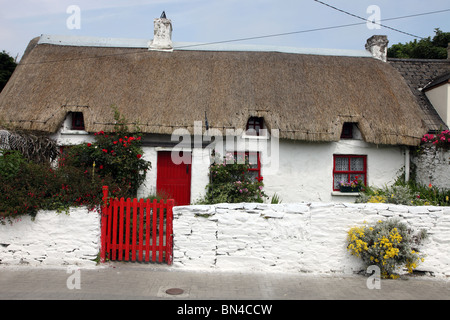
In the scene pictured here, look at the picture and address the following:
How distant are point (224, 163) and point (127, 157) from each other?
2.75m

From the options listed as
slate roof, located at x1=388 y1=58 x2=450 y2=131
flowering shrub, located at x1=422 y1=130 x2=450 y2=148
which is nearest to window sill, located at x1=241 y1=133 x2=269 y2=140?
flowering shrub, located at x1=422 y1=130 x2=450 y2=148

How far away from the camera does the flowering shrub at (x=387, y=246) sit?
587 centimetres

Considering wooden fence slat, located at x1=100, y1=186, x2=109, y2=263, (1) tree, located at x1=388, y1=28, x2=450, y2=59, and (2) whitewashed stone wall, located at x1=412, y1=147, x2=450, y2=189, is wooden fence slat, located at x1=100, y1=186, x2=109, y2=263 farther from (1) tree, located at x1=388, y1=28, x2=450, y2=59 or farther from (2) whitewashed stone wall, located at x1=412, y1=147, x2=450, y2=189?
(1) tree, located at x1=388, y1=28, x2=450, y2=59

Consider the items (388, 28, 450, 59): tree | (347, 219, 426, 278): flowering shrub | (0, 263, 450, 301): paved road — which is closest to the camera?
(0, 263, 450, 301): paved road

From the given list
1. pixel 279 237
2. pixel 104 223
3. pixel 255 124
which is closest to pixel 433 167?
pixel 255 124

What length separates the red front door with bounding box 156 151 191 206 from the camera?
10.1 meters

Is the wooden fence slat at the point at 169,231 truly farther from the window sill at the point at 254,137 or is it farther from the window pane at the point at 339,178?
the window pane at the point at 339,178

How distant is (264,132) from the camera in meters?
10.3

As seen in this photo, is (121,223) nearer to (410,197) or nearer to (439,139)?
(410,197)

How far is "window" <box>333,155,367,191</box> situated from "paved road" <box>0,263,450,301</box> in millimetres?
4674

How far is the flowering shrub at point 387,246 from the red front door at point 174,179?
5399mm

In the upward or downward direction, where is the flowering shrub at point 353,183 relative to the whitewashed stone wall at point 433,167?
downward

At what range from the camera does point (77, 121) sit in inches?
405

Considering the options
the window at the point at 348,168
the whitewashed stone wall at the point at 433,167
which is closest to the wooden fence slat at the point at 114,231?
the window at the point at 348,168
